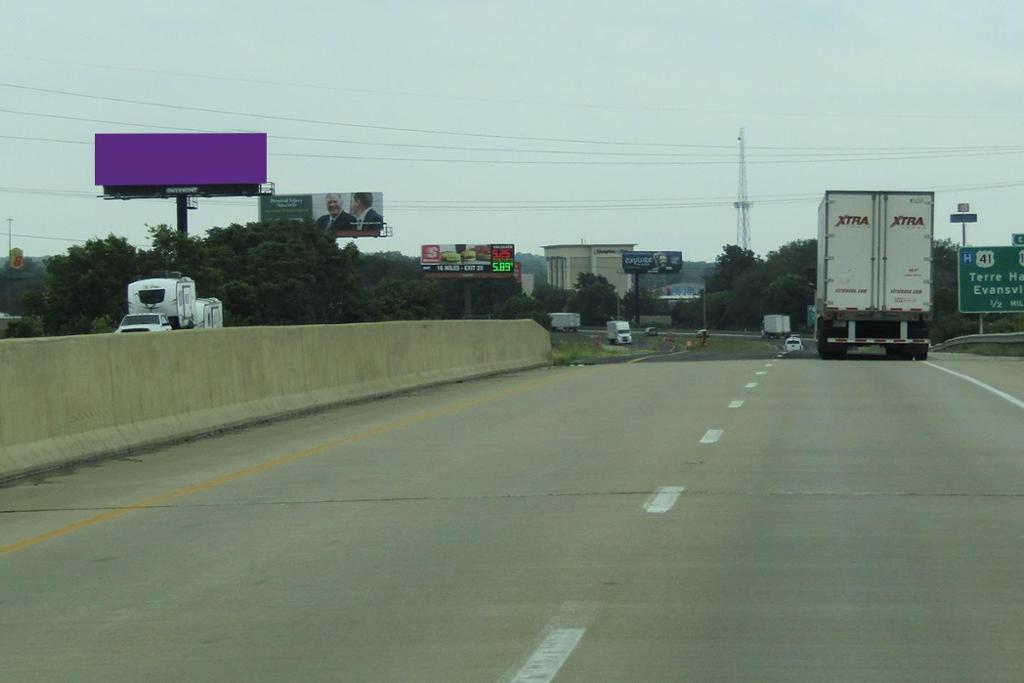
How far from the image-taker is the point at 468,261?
15412cm

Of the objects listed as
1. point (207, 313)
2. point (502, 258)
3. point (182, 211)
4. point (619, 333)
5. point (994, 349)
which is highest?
point (182, 211)

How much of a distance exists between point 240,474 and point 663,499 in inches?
171

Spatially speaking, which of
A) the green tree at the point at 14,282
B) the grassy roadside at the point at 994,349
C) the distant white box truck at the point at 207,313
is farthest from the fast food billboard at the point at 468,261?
the grassy roadside at the point at 994,349

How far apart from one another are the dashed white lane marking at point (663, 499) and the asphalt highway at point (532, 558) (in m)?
0.05

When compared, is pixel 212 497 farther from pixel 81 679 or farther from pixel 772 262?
pixel 772 262

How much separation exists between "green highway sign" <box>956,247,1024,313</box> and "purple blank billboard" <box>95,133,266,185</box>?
2626 inches

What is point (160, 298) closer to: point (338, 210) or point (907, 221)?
point (907, 221)

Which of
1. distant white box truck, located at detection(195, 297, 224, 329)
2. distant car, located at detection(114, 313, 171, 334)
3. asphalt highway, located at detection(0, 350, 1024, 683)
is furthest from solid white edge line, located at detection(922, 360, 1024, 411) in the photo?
distant white box truck, located at detection(195, 297, 224, 329)

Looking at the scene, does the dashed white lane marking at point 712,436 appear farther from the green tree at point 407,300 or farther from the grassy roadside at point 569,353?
the green tree at point 407,300

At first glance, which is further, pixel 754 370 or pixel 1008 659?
pixel 754 370

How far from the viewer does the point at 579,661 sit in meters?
6.75

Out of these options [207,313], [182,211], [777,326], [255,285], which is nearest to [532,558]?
[207,313]

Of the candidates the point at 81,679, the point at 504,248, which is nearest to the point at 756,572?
the point at 81,679

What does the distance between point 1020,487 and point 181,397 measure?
9796 mm
